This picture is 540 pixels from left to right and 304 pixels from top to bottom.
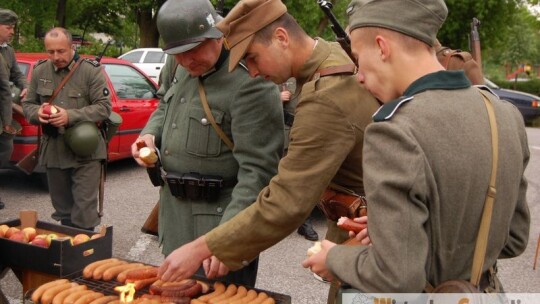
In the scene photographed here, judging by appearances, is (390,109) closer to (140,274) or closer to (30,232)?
(140,274)

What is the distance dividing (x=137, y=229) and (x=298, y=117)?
4.77 m

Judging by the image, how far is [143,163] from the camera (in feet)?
9.75

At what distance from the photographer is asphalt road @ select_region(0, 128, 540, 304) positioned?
4992 millimetres

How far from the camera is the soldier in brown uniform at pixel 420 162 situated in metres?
1.40

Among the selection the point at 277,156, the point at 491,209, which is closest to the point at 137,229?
the point at 277,156

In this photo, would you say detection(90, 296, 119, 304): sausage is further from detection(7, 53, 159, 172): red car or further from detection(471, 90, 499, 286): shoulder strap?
detection(7, 53, 159, 172): red car

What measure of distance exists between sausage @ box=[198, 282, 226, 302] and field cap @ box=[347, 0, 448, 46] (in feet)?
4.43

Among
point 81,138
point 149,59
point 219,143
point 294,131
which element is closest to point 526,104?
point 149,59

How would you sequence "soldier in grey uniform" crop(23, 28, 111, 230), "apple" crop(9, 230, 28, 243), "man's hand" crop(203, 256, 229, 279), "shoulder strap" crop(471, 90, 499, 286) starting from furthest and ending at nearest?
"soldier in grey uniform" crop(23, 28, 111, 230) → "apple" crop(9, 230, 28, 243) → "man's hand" crop(203, 256, 229, 279) → "shoulder strap" crop(471, 90, 499, 286)

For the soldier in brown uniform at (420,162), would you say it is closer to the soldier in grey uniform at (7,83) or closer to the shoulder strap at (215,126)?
the shoulder strap at (215,126)

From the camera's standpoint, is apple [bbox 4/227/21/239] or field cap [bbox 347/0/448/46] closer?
field cap [bbox 347/0/448/46]

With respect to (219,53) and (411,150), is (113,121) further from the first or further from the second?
(411,150)

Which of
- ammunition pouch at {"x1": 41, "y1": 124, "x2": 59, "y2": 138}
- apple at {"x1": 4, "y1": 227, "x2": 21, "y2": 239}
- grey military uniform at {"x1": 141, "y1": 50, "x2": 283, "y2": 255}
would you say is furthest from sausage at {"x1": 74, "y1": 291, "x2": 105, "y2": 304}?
ammunition pouch at {"x1": 41, "y1": 124, "x2": 59, "y2": 138}

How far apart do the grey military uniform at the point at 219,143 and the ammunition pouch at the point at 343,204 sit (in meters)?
0.41
